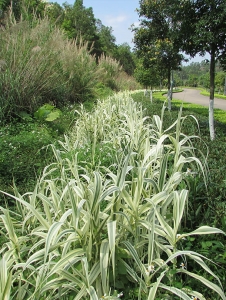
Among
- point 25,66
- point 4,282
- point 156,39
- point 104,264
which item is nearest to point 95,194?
point 104,264

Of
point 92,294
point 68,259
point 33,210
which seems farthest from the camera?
point 33,210

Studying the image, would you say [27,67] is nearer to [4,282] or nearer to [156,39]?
[4,282]

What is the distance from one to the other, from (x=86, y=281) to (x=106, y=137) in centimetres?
245

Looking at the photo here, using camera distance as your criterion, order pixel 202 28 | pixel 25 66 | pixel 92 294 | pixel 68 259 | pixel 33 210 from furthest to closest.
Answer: pixel 25 66
pixel 202 28
pixel 33 210
pixel 68 259
pixel 92 294

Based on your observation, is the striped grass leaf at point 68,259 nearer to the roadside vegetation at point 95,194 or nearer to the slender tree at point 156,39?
the roadside vegetation at point 95,194

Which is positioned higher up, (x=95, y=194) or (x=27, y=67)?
(x=27, y=67)

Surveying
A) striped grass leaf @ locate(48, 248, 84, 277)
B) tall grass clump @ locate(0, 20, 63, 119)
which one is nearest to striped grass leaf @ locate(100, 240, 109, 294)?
striped grass leaf @ locate(48, 248, 84, 277)

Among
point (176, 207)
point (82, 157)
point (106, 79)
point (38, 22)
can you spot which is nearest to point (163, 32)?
point (106, 79)

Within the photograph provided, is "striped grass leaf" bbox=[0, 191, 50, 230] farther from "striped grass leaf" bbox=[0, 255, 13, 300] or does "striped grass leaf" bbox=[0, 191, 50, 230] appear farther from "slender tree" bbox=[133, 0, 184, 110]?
"slender tree" bbox=[133, 0, 184, 110]

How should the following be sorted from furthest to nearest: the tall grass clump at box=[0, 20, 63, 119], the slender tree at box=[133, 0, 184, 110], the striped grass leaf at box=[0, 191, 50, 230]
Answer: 1. the slender tree at box=[133, 0, 184, 110]
2. the tall grass clump at box=[0, 20, 63, 119]
3. the striped grass leaf at box=[0, 191, 50, 230]

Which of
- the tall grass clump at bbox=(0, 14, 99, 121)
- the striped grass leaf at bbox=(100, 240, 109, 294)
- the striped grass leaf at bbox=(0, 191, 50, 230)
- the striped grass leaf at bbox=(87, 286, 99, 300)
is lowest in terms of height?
the striped grass leaf at bbox=(87, 286, 99, 300)

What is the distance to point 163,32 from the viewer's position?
9562mm

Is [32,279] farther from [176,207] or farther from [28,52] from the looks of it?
[28,52]

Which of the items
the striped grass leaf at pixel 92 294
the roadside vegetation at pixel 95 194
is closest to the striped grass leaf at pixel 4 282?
the roadside vegetation at pixel 95 194
